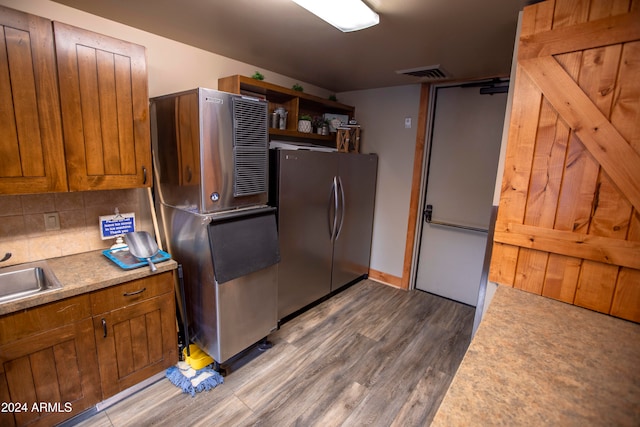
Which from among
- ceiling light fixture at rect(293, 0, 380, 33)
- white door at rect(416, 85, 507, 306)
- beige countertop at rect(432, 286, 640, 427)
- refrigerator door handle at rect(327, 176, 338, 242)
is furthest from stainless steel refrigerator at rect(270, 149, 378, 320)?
beige countertop at rect(432, 286, 640, 427)

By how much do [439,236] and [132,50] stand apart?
3091mm

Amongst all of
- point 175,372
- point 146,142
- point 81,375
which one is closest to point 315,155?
point 146,142

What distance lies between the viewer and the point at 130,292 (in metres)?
1.64

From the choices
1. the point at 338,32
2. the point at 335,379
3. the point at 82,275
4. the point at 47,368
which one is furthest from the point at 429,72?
the point at 47,368

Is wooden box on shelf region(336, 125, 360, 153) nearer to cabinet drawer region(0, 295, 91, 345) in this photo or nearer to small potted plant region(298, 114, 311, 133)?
small potted plant region(298, 114, 311, 133)

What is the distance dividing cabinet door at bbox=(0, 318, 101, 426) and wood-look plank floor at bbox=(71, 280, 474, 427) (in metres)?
0.21

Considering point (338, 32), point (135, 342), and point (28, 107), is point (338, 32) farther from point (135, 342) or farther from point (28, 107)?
point (135, 342)

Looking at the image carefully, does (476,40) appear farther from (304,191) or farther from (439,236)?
(439,236)

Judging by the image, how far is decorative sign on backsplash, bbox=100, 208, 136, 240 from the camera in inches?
75.9

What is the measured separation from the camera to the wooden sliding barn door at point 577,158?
1.13 meters

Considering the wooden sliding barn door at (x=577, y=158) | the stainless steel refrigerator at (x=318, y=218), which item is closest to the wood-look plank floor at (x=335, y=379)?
the stainless steel refrigerator at (x=318, y=218)

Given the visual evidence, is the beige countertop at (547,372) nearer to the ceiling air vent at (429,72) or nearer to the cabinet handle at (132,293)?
the cabinet handle at (132,293)

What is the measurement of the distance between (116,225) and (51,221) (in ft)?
1.06

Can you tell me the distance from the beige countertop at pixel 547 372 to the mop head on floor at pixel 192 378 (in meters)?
1.62
